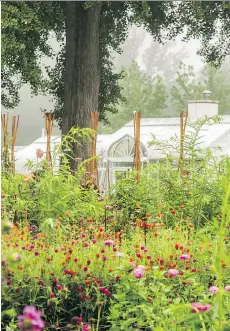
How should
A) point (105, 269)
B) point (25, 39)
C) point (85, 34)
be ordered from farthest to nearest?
point (25, 39) < point (85, 34) < point (105, 269)

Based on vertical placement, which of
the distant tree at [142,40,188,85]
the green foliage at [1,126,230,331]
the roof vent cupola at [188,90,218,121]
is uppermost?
the distant tree at [142,40,188,85]

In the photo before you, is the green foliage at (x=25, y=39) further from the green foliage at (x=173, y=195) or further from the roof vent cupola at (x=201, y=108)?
the roof vent cupola at (x=201, y=108)

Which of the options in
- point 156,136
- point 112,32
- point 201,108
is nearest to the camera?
point 112,32

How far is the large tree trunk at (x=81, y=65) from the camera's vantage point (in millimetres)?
13055

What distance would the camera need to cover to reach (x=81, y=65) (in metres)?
13.2

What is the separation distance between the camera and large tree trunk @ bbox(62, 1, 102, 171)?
13.1 metres

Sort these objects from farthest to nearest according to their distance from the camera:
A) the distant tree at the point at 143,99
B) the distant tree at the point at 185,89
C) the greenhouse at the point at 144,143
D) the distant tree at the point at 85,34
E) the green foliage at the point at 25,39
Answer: the distant tree at the point at 143,99, the distant tree at the point at 185,89, the greenhouse at the point at 144,143, the distant tree at the point at 85,34, the green foliage at the point at 25,39

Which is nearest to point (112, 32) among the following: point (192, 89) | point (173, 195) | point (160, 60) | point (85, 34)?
point (85, 34)

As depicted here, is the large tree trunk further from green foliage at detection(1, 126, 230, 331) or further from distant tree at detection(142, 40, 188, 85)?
distant tree at detection(142, 40, 188, 85)

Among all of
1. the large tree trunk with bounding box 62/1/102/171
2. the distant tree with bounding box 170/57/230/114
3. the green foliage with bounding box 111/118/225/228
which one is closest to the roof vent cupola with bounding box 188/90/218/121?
the large tree trunk with bounding box 62/1/102/171

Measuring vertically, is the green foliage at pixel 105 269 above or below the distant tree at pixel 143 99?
below

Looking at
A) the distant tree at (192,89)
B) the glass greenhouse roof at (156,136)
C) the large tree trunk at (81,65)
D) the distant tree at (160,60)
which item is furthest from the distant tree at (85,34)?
the distant tree at (160,60)

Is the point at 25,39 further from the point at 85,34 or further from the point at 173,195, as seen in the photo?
the point at 173,195

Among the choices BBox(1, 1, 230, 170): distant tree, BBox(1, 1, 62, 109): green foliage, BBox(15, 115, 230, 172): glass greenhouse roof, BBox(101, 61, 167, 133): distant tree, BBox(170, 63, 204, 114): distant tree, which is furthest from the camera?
BBox(101, 61, 167, 133): distant tree
